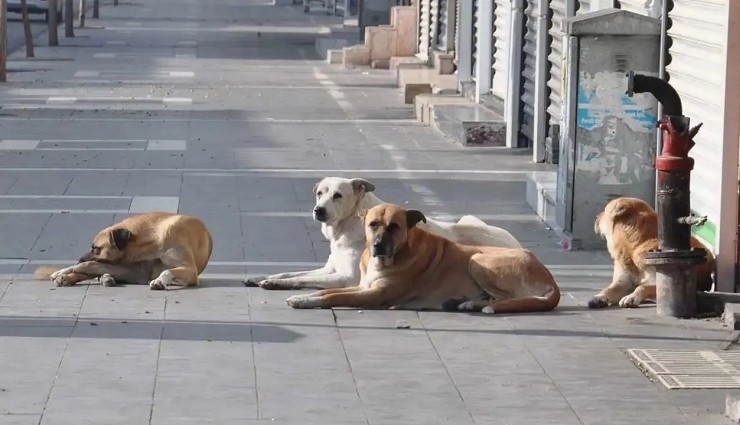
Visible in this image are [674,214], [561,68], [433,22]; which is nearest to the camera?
[674,214]

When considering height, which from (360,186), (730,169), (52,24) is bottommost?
(360,186)

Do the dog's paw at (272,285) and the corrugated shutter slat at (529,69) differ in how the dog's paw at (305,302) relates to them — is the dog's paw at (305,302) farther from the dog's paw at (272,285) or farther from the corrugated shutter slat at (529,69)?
the corrugated shutter slat at (529,69)

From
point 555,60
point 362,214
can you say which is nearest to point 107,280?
point 362,214

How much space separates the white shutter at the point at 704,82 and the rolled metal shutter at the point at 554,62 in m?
5.28

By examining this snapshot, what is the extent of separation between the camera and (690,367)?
7.69 m

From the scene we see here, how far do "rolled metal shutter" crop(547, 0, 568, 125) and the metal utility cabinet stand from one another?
4412 millimetres

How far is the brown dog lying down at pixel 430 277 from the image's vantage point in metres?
9.02

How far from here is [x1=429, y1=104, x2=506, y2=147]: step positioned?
1817 centimetres

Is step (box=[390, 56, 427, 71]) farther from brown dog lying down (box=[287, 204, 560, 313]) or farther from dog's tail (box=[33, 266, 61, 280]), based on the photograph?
brown dog lying down (box=[287, 204, 560, 313])

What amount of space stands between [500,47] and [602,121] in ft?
29.2

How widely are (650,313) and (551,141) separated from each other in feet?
24.8

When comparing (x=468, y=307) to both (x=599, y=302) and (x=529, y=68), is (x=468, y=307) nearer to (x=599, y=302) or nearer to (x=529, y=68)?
(x=599, y=302)

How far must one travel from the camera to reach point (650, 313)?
9.07 metres

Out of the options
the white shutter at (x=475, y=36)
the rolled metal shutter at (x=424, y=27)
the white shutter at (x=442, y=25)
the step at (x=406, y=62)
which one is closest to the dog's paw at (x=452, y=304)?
the white shutter at (x=475, y=36)
